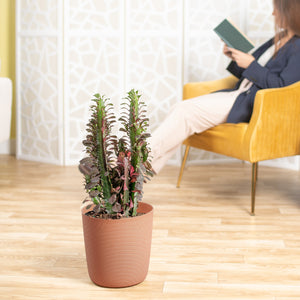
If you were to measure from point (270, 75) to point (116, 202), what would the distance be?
4.28 feet

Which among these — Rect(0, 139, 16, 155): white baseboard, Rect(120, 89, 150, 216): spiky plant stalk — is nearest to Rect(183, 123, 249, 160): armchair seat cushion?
Rect(120, 89, 150, 216): spiky plant stalk

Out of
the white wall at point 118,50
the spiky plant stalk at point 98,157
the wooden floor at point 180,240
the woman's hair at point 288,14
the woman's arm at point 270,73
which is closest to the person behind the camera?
the spiky plant stalk at point 98,157

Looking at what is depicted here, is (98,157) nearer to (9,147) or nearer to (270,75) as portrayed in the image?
(270,75)

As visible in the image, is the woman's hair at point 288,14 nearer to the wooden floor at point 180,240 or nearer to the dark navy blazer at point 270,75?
the dark navy blazer at point 270,75

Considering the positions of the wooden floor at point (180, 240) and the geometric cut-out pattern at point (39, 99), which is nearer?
the wooden floor at point (180, 240)

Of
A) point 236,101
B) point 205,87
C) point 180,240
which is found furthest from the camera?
point 205,87

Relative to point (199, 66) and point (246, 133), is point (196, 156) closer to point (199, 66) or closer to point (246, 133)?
point (199, 66)

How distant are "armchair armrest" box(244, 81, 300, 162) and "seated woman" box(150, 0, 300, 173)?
105 millimetres

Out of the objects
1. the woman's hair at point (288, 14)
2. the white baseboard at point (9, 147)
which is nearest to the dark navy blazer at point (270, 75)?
the woman's hair at point (288, 14)

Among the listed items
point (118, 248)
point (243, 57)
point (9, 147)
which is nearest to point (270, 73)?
point (243, 57)

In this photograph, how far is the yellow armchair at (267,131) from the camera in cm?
241

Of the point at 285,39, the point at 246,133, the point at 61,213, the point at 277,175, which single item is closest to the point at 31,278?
the point at 61,213

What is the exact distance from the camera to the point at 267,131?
2.44m

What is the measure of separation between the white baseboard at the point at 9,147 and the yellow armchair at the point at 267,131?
194cm
